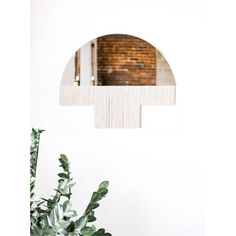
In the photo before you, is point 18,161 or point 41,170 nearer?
point 18,161

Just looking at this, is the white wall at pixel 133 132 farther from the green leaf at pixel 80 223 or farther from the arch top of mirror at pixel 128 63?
the arch top of mirror at pixel 128 63

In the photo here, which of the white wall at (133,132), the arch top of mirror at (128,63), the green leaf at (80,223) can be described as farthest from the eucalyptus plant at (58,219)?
the arch top of mirror at (128,63)

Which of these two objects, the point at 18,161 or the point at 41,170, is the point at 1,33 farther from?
the point at 41,170

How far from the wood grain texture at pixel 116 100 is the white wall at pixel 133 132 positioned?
0.11 ft

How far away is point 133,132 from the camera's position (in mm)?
2059

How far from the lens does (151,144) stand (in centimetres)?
206

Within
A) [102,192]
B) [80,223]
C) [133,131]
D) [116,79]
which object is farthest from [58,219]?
[116,79]

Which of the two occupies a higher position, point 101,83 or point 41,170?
point 101,83

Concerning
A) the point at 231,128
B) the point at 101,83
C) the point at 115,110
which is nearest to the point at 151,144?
the point at 115,110

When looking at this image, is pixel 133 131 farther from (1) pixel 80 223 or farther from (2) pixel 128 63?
(2) pixel 128 63

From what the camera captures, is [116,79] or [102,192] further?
[116,79]

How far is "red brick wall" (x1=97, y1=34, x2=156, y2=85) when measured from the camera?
7.50m

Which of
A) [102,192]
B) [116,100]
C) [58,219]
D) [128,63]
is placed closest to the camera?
[58,219]

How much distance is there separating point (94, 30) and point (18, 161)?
149 cm
